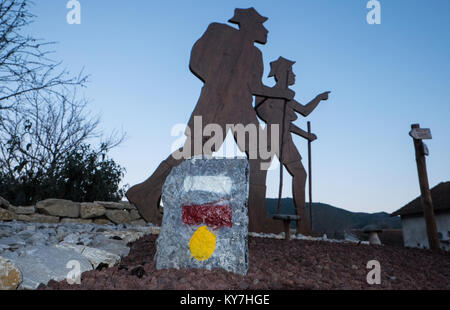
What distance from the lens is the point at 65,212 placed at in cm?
621

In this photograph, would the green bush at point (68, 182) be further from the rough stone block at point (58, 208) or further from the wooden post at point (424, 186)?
the wooden post at point (424, 186)

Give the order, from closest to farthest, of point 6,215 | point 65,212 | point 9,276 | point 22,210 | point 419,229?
1. point 9,276
2. point 6,215
3. point 22,210
4. point 65,212
5. point 419,229

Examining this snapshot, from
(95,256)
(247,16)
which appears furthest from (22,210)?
(247,16)

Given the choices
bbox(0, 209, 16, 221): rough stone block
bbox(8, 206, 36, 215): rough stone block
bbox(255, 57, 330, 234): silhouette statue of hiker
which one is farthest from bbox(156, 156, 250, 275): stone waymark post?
bbox(8, 206, 36, 215): rough stone block

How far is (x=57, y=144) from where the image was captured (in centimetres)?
971

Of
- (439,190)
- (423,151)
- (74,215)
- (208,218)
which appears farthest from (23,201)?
(439,190)

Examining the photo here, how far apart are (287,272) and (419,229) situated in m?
10.4

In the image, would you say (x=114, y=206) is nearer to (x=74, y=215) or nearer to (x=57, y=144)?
(x=74, y=215)

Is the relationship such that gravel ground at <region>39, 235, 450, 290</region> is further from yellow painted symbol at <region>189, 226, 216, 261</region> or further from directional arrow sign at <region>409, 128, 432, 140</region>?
directional arrow sign at <region>409, 128, 432, 140</region>

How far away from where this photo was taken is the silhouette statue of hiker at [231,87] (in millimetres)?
5059

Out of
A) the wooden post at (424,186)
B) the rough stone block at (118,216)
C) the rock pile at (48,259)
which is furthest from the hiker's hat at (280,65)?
the rock pile at (48,259)

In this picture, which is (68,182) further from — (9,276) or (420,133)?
(420,133)

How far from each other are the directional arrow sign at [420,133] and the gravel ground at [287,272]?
2344 mm

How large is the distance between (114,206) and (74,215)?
76 cm
